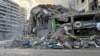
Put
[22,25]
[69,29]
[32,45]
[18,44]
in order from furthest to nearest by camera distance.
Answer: [22,25], [69,29], [18,44], [32,45]

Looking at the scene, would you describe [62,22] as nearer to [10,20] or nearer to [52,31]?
[52,31]

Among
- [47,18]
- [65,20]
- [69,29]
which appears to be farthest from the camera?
[47,18]

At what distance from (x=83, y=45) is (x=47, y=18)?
600 inches

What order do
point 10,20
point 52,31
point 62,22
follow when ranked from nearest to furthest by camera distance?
point 52,31
point 62,22
point 10,20

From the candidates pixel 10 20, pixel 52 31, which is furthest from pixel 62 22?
pixel 10 20

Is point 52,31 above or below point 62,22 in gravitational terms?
below

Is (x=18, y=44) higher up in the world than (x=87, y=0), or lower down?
lower down

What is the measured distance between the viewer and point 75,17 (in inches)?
1367

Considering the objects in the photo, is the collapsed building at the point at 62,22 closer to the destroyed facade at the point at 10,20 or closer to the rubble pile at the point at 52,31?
the rubble pile at the point at 52,31

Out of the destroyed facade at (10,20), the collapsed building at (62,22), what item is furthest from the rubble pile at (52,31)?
the destroyed facade at (10,20)

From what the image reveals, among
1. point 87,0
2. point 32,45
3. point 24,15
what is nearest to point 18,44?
point 32,45

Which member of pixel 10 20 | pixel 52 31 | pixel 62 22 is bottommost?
pixel 52 31

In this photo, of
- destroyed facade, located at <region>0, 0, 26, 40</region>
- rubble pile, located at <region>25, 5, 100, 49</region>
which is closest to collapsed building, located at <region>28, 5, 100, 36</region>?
rubble pile, located at <region>25, 5, 100, 49</region>

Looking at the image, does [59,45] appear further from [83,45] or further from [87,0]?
[87,0]
